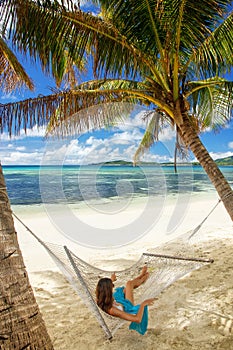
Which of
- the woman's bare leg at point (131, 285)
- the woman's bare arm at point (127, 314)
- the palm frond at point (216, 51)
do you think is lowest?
the woman's bare arm at point (127, 314)

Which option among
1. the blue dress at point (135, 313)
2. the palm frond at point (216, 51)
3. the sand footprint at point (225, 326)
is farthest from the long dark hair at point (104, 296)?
the palm frond at point (216, 51)

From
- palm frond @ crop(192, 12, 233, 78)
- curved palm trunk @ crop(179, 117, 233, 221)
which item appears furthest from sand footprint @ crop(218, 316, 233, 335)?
palm frond @ crop(192, 12, 233, 78)

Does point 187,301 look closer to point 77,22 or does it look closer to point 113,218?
point 77,22

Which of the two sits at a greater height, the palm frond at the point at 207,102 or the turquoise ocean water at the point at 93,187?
the palm frond at the point at 207,102

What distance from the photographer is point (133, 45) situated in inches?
110

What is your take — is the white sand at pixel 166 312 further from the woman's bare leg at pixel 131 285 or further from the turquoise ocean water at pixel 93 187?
the turquoise ocean water at pixel 93 187

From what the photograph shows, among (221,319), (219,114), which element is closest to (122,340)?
(221,319)

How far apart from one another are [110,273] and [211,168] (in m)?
1.38

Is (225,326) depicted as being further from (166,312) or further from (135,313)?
(135,313)

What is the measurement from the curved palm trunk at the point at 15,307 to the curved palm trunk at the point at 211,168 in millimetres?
2150

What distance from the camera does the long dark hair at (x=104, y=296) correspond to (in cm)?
164

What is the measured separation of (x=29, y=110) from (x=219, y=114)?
10.6ft

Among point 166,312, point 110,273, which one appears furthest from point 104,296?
point 166,312

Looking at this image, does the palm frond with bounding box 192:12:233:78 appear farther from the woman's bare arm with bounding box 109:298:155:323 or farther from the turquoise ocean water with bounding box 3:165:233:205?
the turquoise ocean water with bounding box 3:165:233:205
